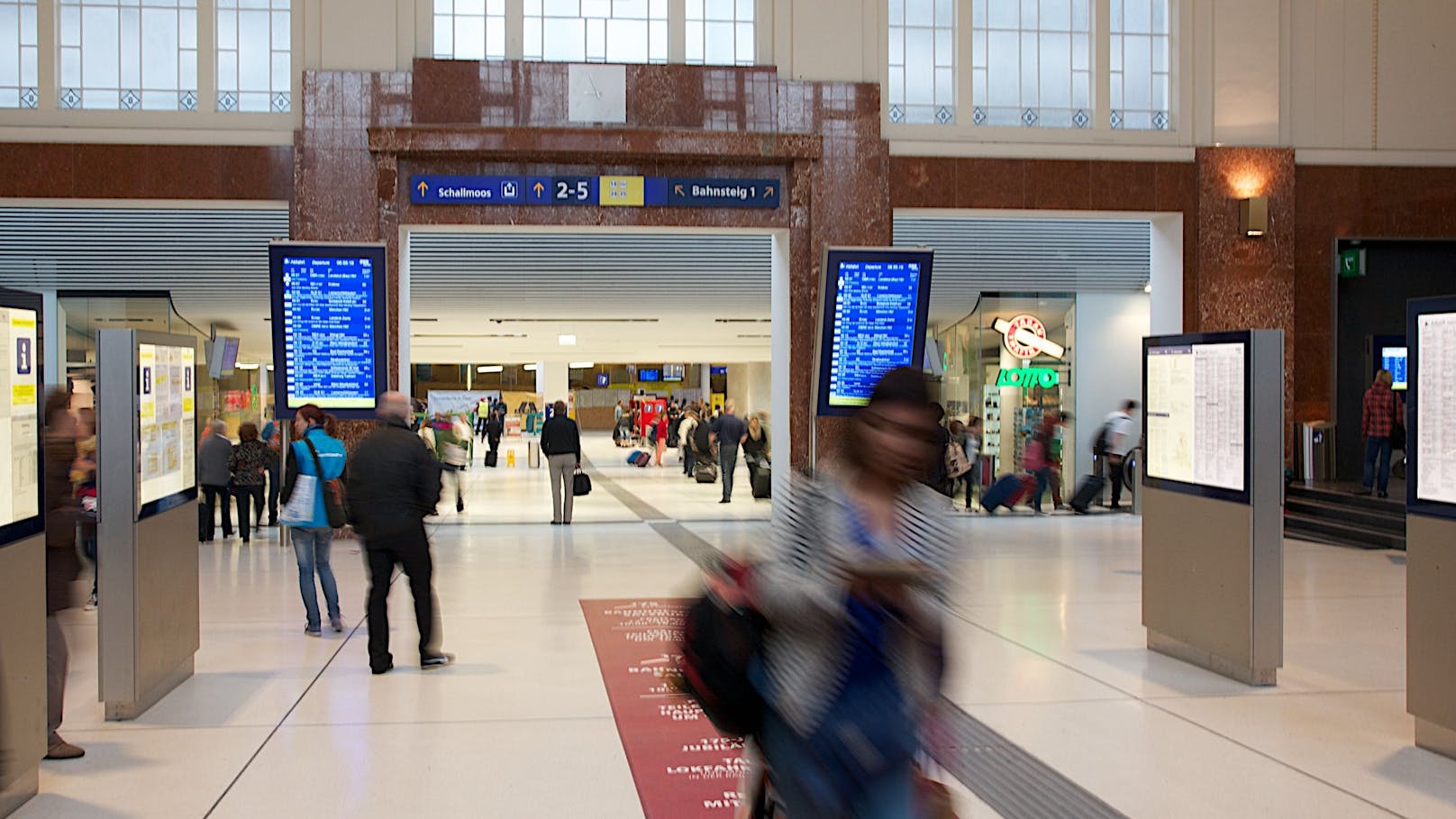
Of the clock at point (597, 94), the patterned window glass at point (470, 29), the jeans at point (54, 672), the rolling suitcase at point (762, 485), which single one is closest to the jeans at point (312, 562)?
the jeans at point (54, 672)

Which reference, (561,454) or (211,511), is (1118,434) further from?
(211,511)

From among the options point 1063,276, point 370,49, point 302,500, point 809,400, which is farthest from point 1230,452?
point 1063,276

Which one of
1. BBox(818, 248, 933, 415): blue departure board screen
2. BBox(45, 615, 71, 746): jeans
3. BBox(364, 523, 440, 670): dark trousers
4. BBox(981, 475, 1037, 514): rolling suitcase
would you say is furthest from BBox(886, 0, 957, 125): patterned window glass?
BBox(45, 615, 71, 746): jeans

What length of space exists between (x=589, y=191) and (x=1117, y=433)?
6.82 meters

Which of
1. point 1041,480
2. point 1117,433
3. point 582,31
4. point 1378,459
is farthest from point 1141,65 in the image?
point 582,31

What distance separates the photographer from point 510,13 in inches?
565

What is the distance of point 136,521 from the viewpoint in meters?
6.09

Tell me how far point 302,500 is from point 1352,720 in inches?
240

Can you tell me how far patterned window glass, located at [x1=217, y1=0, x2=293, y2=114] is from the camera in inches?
555

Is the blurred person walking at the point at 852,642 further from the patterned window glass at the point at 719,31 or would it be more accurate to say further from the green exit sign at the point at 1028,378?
the green exit sign at the point at 1028,378

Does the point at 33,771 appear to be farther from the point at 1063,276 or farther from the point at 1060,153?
the point at 1063,276

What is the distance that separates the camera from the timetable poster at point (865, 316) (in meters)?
12.8

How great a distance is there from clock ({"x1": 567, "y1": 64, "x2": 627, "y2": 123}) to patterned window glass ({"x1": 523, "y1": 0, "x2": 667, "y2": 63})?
0.32 m

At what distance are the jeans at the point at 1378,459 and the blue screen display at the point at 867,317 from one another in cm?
533
